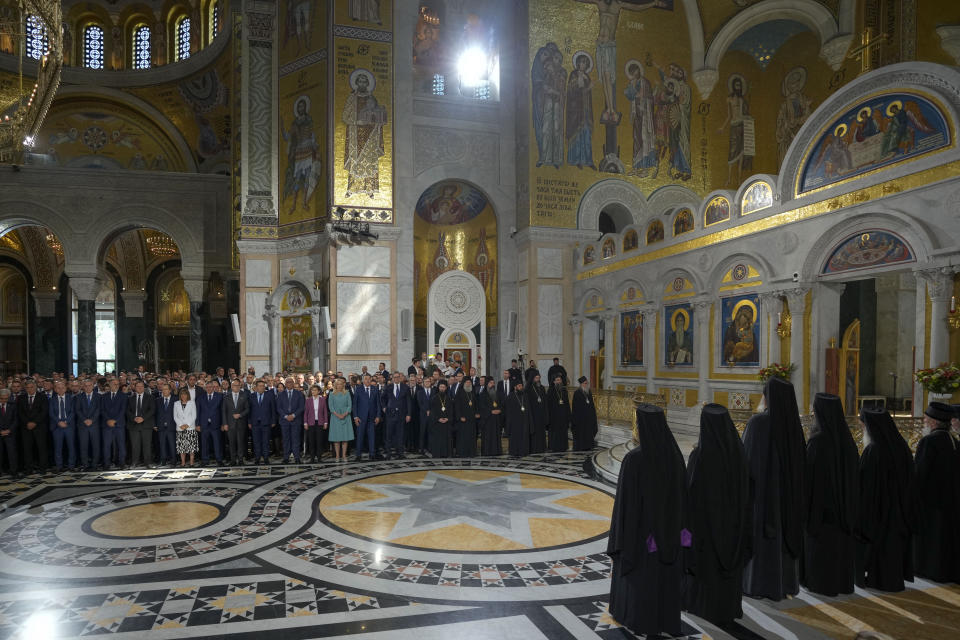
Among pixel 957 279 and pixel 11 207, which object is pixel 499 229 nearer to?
pixel 957 279

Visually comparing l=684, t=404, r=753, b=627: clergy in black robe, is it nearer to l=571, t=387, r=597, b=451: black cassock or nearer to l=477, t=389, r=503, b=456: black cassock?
l=477, t=389, r=503, b=456: black cassock

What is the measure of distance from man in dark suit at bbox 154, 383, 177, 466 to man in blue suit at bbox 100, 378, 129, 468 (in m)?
0.52

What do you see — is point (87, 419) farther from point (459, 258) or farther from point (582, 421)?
point (459, 258)

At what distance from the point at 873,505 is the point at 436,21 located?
24.0 meters

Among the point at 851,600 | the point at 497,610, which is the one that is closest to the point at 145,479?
the point at 497,610

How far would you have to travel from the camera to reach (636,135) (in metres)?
19.1

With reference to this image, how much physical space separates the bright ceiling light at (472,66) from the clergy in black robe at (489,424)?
49.1 feet

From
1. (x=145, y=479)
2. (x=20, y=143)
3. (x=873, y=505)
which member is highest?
(x=20, y=143)

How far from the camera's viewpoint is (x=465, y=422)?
435 inches

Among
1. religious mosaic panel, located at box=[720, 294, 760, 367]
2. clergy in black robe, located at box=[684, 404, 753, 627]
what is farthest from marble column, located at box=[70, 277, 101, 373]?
clergy in black robe, located at box=[684, 404, 753, 627]

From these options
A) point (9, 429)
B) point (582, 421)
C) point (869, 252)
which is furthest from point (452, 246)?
point (9, 429)

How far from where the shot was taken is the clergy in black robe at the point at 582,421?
11883 millimetres

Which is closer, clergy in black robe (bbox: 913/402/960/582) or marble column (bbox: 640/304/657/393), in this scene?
clergy in black robe (bbox: 913/402/960/582)

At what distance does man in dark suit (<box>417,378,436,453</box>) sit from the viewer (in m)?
11.1
